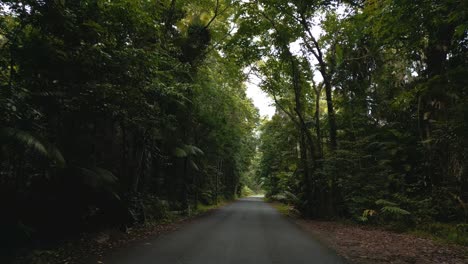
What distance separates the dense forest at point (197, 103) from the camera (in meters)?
7.02

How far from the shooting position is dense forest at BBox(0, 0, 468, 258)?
7.02 metres

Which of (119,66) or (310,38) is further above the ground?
(310,38)

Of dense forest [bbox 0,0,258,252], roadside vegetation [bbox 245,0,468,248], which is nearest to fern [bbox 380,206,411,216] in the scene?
roadside vegetation [bbox 245,0,468,248]

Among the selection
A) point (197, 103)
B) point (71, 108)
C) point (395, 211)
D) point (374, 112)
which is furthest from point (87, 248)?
point (374, 112)

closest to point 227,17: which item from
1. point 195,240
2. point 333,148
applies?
point 333,148

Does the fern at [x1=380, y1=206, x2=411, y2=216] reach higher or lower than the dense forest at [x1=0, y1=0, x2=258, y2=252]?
lower

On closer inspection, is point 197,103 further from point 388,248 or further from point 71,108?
point 388,248

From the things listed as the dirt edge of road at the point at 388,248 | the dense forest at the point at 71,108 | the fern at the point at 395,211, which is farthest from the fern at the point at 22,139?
the fern at the point at 395,211

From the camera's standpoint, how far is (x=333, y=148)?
16.5 metres

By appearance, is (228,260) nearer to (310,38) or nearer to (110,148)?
(110,148)

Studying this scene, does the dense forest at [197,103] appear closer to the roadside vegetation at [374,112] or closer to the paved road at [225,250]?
the roadside vegetation at [374,112]

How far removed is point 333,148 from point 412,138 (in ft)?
12.7

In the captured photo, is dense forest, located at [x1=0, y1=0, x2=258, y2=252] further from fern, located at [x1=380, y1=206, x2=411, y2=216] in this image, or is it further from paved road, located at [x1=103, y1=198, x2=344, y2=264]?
fern, located at [x1=380, y1=206, x2=411, y2=216]

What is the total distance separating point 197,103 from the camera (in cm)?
1959
